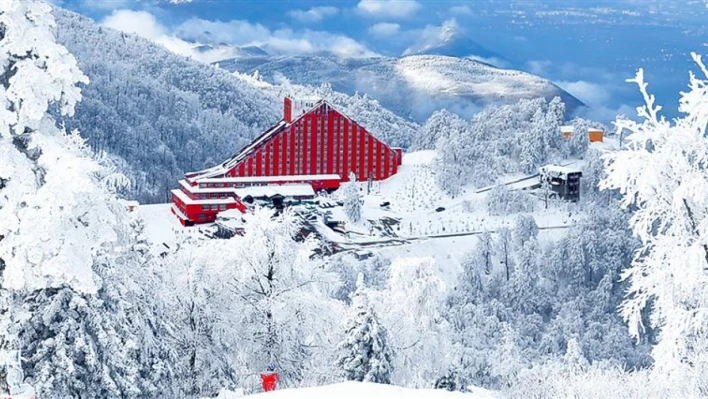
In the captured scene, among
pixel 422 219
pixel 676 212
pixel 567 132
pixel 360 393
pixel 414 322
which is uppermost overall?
pixel 567 132

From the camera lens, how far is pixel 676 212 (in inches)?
572

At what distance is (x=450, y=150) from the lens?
67.0 meters

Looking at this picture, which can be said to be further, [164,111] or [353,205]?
[164,111]

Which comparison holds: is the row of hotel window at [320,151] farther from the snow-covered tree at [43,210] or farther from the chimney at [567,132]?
the snow-covered tree at [43,210]

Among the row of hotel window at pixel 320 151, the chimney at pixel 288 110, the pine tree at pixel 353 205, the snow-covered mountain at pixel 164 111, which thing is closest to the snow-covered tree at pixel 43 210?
the pine tree at pixel 353 205

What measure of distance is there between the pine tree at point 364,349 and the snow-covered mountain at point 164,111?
75885 millimetres

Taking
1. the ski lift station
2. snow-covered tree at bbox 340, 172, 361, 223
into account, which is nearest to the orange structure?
the ski lift station

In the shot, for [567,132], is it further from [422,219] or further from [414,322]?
[414,322]

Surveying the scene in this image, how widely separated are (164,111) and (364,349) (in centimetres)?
11651

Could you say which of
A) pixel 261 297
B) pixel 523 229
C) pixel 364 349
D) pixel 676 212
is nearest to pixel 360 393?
pixel 676 212

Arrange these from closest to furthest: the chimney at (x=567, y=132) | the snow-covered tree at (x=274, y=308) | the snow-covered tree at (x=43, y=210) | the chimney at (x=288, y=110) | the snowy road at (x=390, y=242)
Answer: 1. the snow-covered tree at (x=43, y=210)
2. the snow-covered tree at (x=274, y=308)
3. the snowy road at (x=390, y=242)
4. the chimney at (x=567, y=132)
5. the chimney at (x=288, y=110)

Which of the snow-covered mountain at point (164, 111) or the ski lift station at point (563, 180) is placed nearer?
the ski lift station at point (563, 180)

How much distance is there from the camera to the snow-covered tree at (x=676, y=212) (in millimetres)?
14219

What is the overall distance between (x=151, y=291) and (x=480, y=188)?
4651cm
